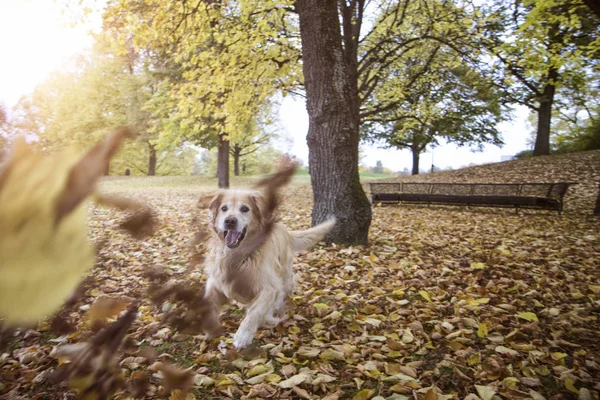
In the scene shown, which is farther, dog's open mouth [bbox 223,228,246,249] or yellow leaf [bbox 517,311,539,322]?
yellow leaf [bbox 517,311,539,322]

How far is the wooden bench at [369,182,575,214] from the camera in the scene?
31.0 feet

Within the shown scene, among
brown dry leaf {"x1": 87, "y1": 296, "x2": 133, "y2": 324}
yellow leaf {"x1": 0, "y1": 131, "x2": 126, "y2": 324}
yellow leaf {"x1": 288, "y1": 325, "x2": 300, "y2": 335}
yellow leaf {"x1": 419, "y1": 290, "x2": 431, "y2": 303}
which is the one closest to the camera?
yellow leaf {"x1": 0, "y1": 131, "x2": 126, "y2": 324}

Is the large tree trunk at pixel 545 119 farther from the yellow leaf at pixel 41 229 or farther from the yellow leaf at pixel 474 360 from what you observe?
the yellow leaf at pixel 41 229

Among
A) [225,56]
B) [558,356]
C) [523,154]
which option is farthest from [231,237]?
[523,154]

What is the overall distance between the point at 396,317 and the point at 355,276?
3.78 feet

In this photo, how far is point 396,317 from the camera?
3449 mm

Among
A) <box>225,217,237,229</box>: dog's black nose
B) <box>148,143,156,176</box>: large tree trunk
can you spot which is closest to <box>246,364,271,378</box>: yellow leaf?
<box>225,217,237,229</box>: dog's black nose

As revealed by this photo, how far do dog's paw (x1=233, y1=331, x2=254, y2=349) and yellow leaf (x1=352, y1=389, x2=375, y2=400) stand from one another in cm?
97

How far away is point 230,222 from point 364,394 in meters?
1.62

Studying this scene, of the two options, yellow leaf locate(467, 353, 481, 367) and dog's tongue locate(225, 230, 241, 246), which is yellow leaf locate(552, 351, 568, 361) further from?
dog's tongue locate(225, 230, 241, 246)

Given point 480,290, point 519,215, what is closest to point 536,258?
point 480,290

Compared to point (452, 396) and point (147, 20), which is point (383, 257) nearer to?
point (452, 396)

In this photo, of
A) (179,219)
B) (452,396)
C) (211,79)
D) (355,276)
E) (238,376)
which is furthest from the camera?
(211,79)

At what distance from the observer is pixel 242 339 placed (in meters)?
2.78
